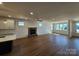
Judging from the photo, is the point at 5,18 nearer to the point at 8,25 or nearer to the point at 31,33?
the point at 8,25

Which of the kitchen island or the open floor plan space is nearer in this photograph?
the kitchen island

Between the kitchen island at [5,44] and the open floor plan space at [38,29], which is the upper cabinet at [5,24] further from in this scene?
the kitchen island at [5,44]

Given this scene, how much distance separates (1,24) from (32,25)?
549 cm

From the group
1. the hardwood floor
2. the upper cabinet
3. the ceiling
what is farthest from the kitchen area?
the ceiling

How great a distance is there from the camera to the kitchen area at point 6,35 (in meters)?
4.75


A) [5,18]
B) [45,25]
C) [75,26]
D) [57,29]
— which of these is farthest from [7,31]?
[57,29]

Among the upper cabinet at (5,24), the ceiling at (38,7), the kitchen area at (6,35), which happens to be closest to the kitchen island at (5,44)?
the kitchen area at (6,35)

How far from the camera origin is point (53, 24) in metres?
17.7

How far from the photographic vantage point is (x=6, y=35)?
6.45m

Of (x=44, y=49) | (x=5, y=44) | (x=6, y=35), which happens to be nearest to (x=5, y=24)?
(x=6, y=35)

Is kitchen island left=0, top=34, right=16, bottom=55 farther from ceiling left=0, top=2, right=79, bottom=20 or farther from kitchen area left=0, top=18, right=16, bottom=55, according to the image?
ceiling left=0, top=2, right=79, bottom=20

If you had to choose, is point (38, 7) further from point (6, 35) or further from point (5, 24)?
point (5, 24)

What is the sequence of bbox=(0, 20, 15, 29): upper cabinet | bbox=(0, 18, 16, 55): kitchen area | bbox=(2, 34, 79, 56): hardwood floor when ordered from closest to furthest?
bbox=(0, 18, 16, 55): kitchen area < bbox=(2, 34, 79, 56): hardwood floor < bbox=(0, 20, 15, 29): upper cabinet

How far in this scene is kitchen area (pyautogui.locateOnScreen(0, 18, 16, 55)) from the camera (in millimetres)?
4746
